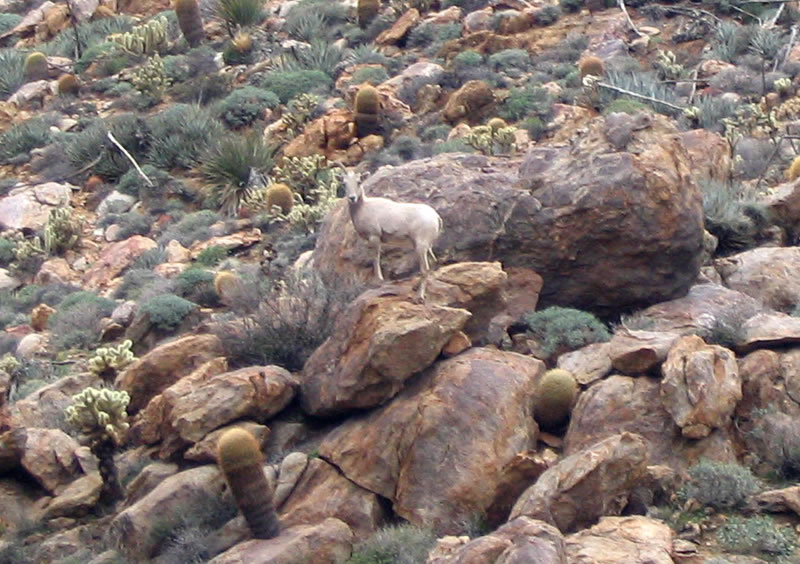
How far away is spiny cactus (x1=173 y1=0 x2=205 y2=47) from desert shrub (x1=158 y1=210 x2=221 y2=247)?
34.1 feet

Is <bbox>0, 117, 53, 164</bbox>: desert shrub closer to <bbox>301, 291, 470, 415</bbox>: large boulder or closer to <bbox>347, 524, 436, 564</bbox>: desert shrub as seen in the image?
<bbox>301, 291, 470, 415</bbox>: large boulder

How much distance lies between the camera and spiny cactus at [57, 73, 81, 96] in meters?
30.2

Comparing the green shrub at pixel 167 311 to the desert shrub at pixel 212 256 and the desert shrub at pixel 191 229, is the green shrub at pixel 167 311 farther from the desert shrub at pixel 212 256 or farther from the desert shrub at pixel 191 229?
the desert shrub at pixel 191 229

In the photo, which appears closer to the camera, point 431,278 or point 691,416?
point 691,416

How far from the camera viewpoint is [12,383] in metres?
16.2

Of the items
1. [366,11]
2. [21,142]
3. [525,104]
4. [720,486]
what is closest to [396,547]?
[720,486]

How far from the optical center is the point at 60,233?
73.4 feet

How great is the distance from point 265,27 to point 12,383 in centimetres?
1788

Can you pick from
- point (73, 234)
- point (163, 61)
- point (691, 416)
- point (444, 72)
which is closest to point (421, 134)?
point (444, 72)

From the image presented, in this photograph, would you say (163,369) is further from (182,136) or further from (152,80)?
(152,80)

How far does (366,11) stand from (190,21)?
4132mm

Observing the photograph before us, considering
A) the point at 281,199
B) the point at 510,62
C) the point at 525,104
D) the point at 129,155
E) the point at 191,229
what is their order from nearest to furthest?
the point at 281,199, the point at 191,229, the point at 525,104, the point at 129,155, the point at 510,62

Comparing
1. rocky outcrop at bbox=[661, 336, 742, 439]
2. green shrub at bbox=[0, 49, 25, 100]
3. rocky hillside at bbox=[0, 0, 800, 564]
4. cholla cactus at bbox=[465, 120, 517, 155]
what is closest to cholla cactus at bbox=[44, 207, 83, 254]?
rocky hillside at bbox=[0, 0, 800, 564]

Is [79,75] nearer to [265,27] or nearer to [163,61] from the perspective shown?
[163,61]
